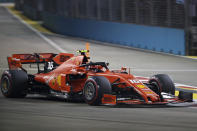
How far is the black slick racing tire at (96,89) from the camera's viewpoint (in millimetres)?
11961

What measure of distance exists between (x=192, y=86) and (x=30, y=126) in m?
7.67

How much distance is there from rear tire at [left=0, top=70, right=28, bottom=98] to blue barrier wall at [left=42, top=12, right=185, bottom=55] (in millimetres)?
13234

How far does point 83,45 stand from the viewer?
32312mm

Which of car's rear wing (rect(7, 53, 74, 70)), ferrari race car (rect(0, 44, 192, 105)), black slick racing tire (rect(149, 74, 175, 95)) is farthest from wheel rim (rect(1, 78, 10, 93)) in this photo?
black slick racing tire (rect(149, 74, 175, 95))

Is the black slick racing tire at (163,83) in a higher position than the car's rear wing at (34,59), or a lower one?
lower

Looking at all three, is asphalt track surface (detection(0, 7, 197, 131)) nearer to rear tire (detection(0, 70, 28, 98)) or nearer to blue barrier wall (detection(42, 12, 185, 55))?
rear tire (detection(0, 70, 28, 98))

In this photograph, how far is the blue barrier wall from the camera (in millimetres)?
27016

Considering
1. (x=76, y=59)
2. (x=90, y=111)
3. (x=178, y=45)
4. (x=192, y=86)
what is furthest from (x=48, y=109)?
(x=178, y=45)

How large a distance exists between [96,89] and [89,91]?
318 mm

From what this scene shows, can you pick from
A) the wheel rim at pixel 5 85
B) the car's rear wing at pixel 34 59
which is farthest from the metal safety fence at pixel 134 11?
the wheel rim at pixel 5 85

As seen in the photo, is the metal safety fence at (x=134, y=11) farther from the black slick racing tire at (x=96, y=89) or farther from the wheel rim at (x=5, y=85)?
the black slick racing tire at (x=96, y=89)

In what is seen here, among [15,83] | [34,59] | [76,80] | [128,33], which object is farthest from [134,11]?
[76,80]

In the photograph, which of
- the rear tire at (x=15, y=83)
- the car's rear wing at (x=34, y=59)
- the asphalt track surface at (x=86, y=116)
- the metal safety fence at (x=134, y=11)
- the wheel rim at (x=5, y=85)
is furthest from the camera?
the metal safety fence at (x=134, y=11)

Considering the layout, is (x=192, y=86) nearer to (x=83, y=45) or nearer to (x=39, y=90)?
(x=39, y=90)
